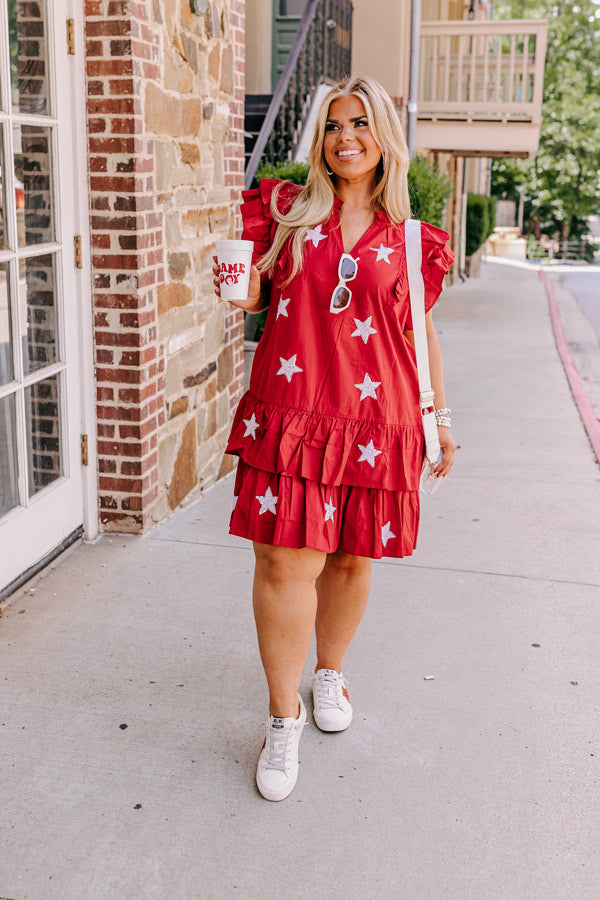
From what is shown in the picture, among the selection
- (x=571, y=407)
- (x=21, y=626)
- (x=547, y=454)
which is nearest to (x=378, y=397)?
(x=21, y=626)

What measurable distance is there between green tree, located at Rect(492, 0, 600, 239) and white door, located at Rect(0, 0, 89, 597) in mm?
29807

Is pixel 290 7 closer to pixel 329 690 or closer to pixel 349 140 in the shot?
pixel 349 140

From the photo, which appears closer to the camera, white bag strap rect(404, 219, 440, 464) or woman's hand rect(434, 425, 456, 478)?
white bag strap rect(404, 219, 440, 464)

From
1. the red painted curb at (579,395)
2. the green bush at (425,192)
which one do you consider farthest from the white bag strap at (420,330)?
the green bush at (425,192)

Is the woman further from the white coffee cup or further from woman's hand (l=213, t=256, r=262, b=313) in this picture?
the white coffee cup

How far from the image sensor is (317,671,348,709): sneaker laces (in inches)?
114

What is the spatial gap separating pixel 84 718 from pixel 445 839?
1.12 metres

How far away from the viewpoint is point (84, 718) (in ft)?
9.56

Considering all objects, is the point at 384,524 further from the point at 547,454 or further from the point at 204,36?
the point at 547,454

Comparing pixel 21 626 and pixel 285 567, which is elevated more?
pixel 285 567

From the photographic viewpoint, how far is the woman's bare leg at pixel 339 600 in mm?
2791

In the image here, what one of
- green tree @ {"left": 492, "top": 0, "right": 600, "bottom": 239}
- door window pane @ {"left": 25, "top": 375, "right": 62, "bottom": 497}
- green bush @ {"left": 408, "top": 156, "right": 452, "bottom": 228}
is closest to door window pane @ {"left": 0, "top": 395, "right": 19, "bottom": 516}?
door window pane @ {"left": 25, "top": 375, "right": 62, "bottom": 497}

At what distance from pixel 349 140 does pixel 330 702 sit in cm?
159

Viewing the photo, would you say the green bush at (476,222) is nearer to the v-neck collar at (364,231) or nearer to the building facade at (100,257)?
the building facade at (100,257)
